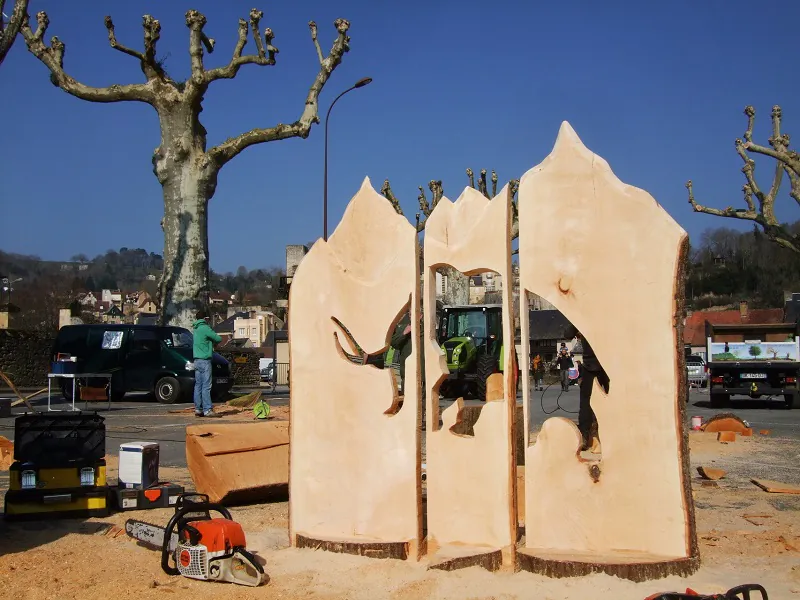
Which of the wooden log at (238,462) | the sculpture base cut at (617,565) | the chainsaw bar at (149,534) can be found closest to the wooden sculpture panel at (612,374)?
the sculpture base cut at (617,565)

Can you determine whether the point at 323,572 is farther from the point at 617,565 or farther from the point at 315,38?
the point at 315,38

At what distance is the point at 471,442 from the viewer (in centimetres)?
513

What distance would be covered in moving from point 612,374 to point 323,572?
6.83ft

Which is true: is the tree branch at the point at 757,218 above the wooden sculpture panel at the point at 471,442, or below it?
above

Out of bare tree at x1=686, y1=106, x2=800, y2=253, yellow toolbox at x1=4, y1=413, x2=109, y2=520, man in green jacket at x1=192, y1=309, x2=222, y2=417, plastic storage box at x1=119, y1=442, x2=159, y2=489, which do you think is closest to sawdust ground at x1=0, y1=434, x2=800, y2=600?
yellow toolbox at x1=4, y1=413, x2=109, y2=520

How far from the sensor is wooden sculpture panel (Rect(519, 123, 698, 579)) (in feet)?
15.3

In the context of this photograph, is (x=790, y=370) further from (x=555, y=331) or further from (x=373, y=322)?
(x=555, y=331)

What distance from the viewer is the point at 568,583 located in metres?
4.55

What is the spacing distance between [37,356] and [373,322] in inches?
1100

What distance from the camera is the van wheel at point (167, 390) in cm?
1866

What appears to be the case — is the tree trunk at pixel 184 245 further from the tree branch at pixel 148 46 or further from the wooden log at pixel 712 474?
the wooden log at pixel 712 474

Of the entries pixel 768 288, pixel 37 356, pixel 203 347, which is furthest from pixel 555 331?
pixel 203 347

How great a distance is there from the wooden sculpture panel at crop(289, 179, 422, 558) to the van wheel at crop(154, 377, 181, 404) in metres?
13.7

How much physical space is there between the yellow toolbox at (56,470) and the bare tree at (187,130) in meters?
13.6
